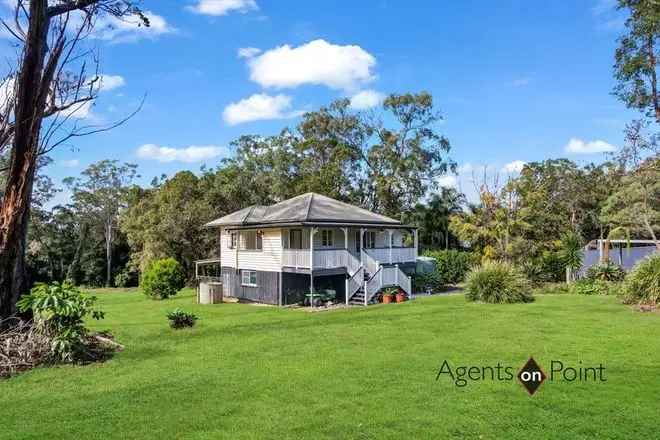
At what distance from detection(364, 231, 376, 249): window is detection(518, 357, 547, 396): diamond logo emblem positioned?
17.1 meters

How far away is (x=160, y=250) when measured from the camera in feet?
108

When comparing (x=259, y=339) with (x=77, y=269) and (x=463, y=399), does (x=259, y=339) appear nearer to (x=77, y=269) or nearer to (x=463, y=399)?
(x=463, y=399)

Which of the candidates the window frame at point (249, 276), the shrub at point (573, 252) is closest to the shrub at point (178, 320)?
the window frame at point (249, 276)

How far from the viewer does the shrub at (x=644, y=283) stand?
14758 mm

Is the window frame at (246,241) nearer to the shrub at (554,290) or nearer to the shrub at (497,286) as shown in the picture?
the shrub at (497,286)

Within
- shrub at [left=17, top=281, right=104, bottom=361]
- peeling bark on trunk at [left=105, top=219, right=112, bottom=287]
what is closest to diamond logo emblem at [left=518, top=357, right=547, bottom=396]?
shrub at [left=17, top=281, right=104, bottom=361]

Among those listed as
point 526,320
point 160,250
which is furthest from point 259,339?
point 160,250

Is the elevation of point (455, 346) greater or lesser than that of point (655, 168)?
lesser

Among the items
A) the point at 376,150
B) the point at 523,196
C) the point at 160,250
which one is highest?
the point at 376,150

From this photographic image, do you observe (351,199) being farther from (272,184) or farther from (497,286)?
(497,286)

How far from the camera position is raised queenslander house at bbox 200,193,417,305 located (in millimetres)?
20625

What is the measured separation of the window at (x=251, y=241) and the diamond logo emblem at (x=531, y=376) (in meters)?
16.3

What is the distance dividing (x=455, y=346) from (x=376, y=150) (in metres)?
27.4

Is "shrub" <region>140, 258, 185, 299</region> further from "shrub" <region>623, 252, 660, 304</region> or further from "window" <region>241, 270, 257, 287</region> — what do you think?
"shrub" <region>623, 252, 660, 304</region>
